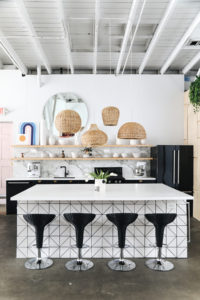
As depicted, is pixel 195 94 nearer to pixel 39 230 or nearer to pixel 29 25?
pixel 29 25

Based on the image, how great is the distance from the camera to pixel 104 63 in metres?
6.54

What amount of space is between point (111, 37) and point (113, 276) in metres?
4.00

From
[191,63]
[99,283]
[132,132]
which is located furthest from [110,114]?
[191,63]

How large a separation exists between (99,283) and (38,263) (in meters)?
0.93

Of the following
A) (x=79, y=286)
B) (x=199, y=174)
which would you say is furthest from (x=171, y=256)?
(x=199, y=174)

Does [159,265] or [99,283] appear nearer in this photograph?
[99,283]

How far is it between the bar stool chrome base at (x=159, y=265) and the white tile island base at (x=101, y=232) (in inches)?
7.1

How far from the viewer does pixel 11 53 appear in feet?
17.9

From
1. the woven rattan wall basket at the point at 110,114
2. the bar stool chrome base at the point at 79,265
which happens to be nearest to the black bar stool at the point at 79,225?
the bar stool chrome base at the point at 79,265

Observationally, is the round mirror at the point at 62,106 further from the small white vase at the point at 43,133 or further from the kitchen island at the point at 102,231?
the kitchen island at the point at 102,231

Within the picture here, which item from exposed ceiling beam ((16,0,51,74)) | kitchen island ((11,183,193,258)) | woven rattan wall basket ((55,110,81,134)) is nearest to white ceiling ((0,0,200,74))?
exposed ceiling beam ((16,0,51,74))

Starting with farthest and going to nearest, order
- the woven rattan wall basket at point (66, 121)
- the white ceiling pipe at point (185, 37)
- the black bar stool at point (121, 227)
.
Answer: the white ceiling pipe at point (185, 37), the woven rattan wall basket at point (66, 121), the black bar stool at point (121, 227)

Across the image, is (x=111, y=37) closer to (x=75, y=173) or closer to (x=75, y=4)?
(x=75, y=4)

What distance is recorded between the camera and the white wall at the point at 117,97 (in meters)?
6.81
